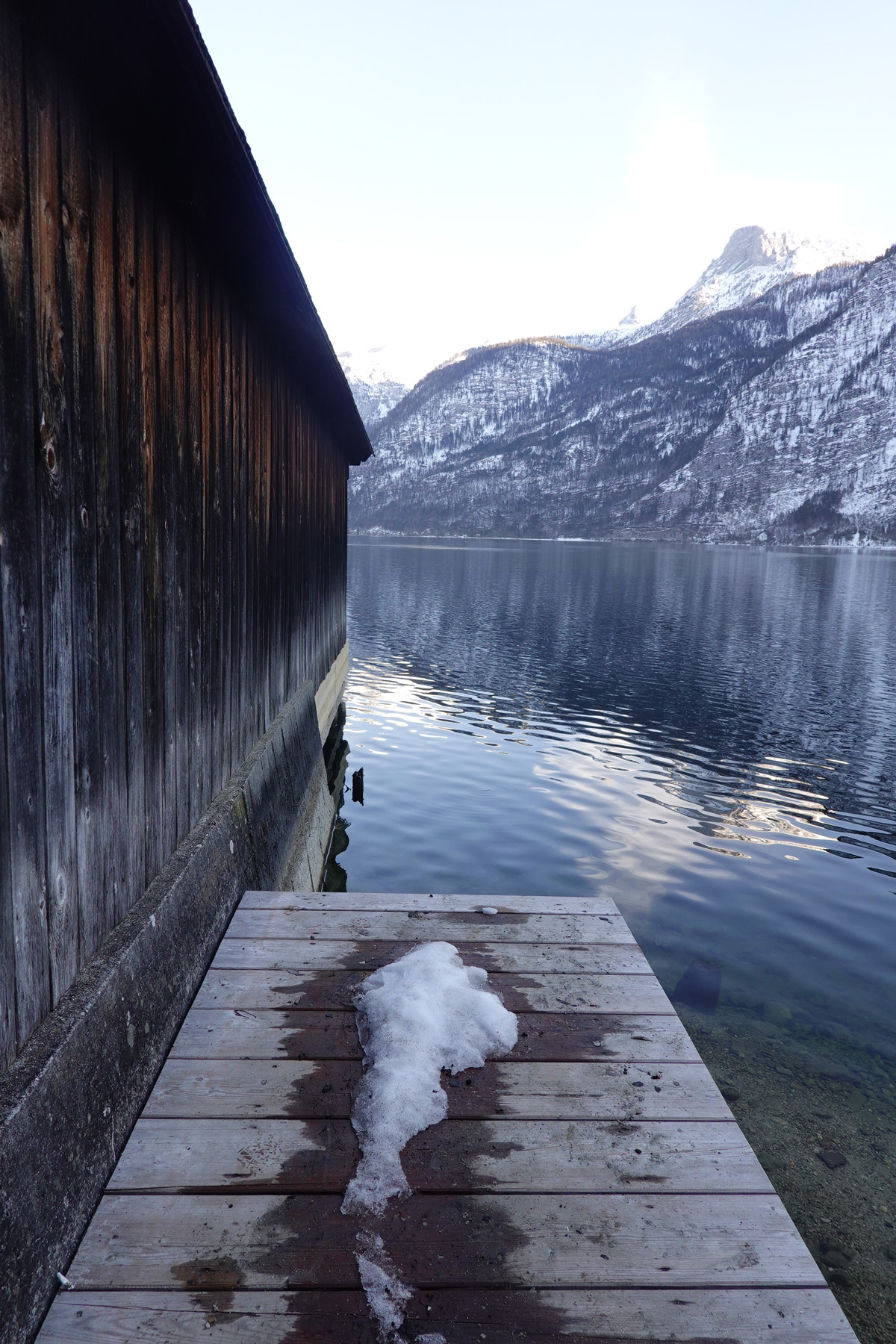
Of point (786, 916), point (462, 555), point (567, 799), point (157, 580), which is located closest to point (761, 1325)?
point (157, 580)

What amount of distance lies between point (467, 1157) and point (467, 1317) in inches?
23.6

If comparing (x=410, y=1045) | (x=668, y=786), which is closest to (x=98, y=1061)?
(x=410, y=1045)

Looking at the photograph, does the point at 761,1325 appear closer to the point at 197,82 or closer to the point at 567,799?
the point at 197,82

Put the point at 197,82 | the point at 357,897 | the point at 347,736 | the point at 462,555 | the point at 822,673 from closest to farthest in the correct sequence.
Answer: the point at 197,82 < the point at 357,897 < the point at 347,736 < the point at 822,673 < the point at 462,555

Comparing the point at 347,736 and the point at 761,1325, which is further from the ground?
the point at 761,1325

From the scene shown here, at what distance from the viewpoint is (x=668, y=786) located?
13.6 m

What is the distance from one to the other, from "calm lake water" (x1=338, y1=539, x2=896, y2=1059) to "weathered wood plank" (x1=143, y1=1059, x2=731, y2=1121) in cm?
478

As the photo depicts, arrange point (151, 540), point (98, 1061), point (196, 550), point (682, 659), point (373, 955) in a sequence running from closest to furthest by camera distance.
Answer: point (98, 1061), point (151, 540), point (373, 955), point (196, 550), point (682, 659)

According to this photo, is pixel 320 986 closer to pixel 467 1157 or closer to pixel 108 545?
pixel 467 1157

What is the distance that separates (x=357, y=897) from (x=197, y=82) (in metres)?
4.45

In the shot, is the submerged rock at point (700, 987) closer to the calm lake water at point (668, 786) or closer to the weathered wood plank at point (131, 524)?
the calm lake water at point (668, 786)

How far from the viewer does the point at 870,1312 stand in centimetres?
410

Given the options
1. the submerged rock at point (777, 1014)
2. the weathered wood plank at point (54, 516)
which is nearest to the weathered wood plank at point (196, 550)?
the weathered wood plank at point (54, 516)

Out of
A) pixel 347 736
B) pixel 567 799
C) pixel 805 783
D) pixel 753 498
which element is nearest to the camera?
pixel 567 799
